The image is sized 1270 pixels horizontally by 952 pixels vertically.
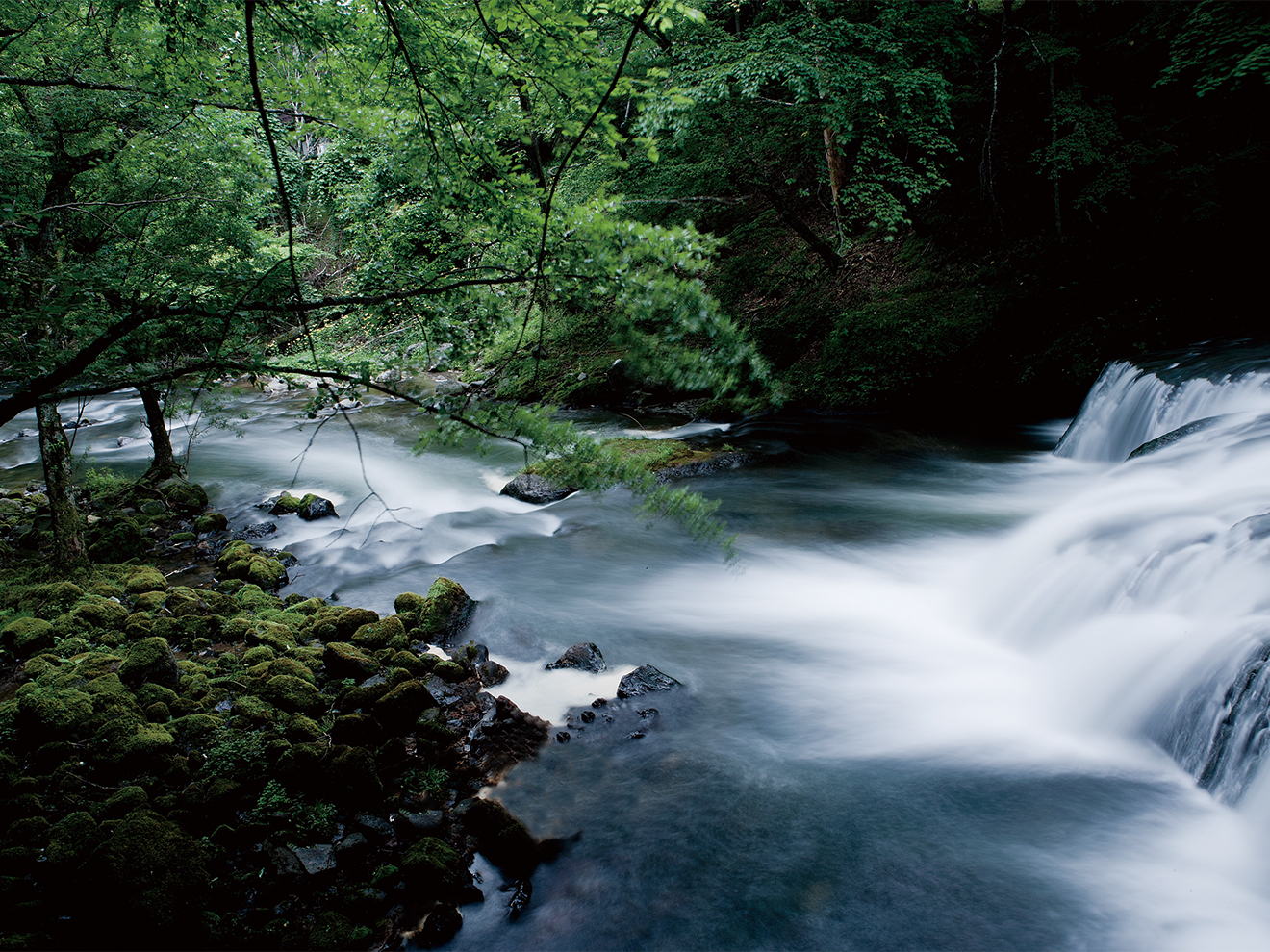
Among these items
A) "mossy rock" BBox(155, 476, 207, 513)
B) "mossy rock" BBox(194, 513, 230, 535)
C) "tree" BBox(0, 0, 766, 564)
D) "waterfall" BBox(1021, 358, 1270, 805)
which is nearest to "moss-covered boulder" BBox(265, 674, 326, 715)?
"tree" BBox(0, 0, 766, 564)

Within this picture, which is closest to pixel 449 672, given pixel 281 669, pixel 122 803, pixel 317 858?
pixel 281 669

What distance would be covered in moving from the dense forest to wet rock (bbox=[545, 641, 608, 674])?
2.28ft

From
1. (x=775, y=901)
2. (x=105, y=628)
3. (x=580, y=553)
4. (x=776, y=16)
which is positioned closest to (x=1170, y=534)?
(x=775, y=901)

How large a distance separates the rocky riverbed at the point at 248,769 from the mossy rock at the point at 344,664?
0.04 feet

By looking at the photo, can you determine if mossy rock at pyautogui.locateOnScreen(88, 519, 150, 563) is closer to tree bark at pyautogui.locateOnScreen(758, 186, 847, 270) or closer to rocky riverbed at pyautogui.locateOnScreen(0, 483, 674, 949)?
rocky riverbed at pyautogui.locateOnScreen(0, 483, 674, 949)

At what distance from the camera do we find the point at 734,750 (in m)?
5.02

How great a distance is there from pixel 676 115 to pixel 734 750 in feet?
30.5

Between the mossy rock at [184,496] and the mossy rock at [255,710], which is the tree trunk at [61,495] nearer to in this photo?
the mossy rock at [184,496]

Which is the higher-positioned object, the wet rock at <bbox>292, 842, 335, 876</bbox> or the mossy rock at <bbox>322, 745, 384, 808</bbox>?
the mossy rock at <bbox>322, 745, 384, 808</bbox>

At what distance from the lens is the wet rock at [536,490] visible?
33.8 feet

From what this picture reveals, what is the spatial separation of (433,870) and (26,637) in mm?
4119

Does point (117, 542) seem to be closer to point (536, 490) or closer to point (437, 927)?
point (536, 490)

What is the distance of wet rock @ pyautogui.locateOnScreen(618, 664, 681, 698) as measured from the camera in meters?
5.58

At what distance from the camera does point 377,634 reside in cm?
600
